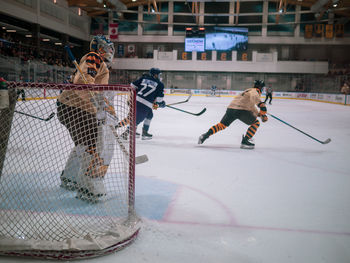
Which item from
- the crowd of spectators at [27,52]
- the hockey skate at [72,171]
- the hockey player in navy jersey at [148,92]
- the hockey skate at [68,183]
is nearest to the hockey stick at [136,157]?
the hockey skate at [72,171]

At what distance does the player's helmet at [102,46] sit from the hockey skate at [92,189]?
0.98 m

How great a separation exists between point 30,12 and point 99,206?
1987 centimetres

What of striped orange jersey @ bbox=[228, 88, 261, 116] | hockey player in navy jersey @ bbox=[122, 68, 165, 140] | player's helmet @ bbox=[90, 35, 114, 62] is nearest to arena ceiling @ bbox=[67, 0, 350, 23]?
hockey player in navy jersey @ bbox=[122, 68, 165, 140]

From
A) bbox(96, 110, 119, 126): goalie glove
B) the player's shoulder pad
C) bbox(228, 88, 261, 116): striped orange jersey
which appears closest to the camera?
bbox(96, 110, 119, 126): goalie glove

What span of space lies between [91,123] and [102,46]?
2.10 ft

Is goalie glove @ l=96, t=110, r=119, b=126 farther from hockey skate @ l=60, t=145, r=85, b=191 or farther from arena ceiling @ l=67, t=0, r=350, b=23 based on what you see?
arena ceiling @ l=67, t=0, r=350, b=23

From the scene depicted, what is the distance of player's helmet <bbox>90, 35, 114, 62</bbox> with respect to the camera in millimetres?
2521

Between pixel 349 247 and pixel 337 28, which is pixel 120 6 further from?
pixel 349 247

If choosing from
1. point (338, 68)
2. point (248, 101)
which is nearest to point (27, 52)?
point (248, 101)

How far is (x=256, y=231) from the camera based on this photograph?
2.03 meters

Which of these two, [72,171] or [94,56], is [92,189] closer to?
[72,171]

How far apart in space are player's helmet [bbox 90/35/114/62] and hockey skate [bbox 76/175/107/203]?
98 cm

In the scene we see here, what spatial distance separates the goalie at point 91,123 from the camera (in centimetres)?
230

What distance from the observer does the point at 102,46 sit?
254 centimetres
